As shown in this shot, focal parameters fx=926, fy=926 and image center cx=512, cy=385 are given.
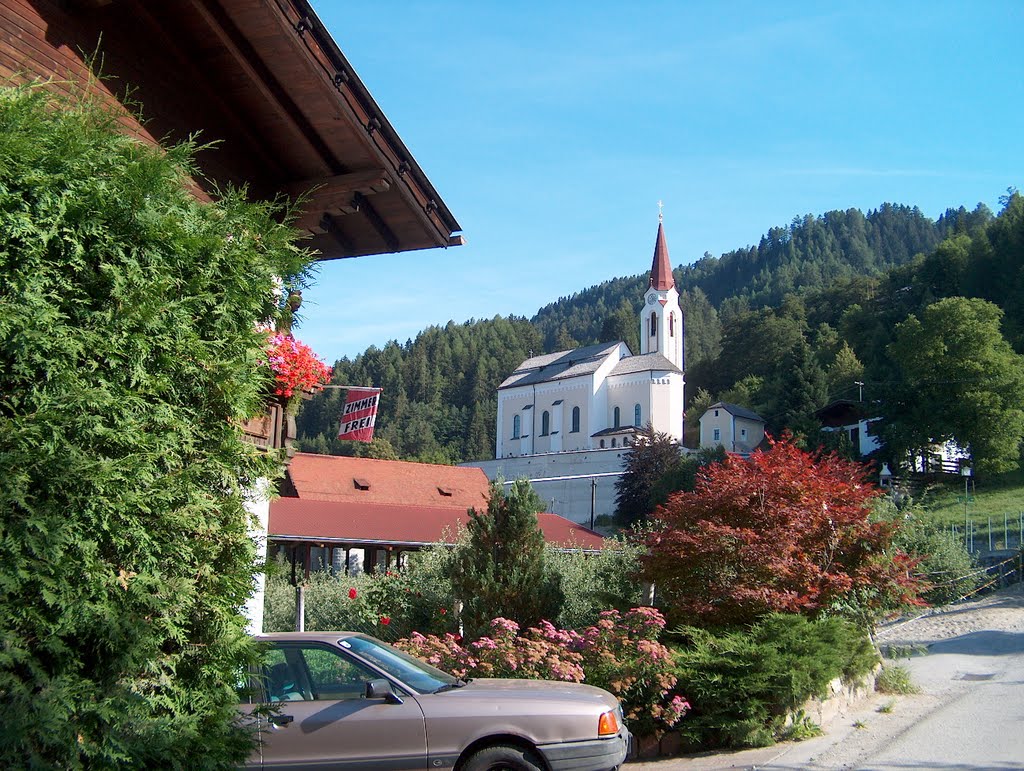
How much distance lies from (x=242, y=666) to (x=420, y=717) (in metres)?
2.07

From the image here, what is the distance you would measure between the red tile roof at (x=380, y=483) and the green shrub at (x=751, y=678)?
87.4 feet

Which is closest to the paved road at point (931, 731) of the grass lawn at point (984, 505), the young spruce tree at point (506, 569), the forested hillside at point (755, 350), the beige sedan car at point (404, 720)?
the beige sedan car at point (404, 720)

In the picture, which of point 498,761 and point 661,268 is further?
point 661,268

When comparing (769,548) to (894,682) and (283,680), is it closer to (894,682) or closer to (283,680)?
(894,682)

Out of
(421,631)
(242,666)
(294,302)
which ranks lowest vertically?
(421,631)

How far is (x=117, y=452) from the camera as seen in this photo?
4.83 meters

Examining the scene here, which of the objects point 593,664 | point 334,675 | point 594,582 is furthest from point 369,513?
point 334,675

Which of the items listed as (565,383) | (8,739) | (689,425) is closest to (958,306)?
(565,383)

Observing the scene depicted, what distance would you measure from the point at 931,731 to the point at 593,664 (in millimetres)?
3957

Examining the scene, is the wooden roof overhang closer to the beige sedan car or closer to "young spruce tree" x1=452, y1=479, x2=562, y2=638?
the beige sedan car

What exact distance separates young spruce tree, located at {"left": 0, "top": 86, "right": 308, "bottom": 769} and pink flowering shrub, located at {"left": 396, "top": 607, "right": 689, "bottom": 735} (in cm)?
518

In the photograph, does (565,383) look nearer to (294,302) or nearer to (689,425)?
(689,425)

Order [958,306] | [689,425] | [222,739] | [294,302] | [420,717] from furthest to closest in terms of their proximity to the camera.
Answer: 1. [689,425]
2. [958,306]
3. [420,717]
4. [294,302]
5. [222,739]

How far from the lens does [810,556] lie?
42.8 ft
